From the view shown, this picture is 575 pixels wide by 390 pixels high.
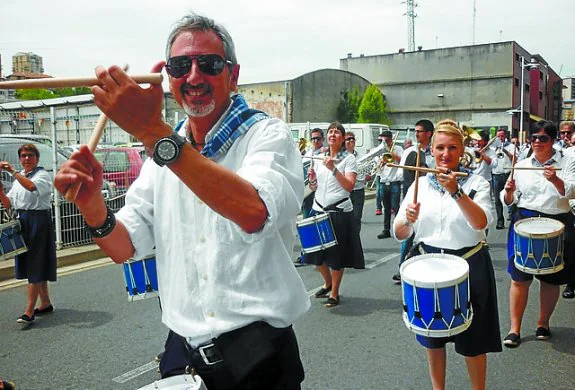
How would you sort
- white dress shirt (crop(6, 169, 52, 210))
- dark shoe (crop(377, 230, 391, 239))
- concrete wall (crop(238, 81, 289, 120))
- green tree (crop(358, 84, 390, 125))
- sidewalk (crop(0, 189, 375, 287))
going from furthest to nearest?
1. green tree (crop(358, 84, 390, 125))
2. concrete wall (crop(238, 81, 289, 120))
3. dark shoe (crop(377, 230, 391, 239))
4. sidewalk (crop(0, 189, 375, 287))
5. white dress shirt (crop(6, 169, 52, 210))

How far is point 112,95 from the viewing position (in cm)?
138

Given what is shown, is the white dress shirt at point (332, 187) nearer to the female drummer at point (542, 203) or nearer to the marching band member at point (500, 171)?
the female drummer at point (542, 203)

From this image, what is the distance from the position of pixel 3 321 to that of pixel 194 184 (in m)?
5.09

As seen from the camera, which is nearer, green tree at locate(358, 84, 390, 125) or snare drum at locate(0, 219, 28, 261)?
snare drum at locate(0, 219, 28, 261)

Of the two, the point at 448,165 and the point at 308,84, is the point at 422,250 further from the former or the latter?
the point at 308,84

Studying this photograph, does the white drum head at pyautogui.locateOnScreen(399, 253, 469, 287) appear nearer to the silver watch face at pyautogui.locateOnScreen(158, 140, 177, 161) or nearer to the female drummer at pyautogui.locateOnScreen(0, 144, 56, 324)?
the silver watch face at pyautogui.locateOnScreen(158, 140, 177, 161)

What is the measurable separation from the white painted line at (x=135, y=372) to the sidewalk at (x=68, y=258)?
382 cm

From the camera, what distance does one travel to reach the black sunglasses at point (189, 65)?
1.83m

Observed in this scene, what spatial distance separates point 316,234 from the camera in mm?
6258

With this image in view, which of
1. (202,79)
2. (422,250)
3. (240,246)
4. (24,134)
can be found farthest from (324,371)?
(24,134)

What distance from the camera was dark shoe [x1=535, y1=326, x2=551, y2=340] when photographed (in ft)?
16.2

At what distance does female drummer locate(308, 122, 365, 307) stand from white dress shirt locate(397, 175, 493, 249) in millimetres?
2713

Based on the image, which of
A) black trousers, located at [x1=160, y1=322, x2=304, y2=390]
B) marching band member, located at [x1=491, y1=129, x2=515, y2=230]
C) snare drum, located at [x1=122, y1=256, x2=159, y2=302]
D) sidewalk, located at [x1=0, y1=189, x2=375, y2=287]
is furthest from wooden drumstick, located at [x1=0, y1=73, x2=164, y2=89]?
marching band member, located at [x1=491, y1=129, x2=515, y2=230]

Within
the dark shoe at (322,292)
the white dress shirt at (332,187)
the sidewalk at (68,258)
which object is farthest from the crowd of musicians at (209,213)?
the sidewalk at (68,258)
